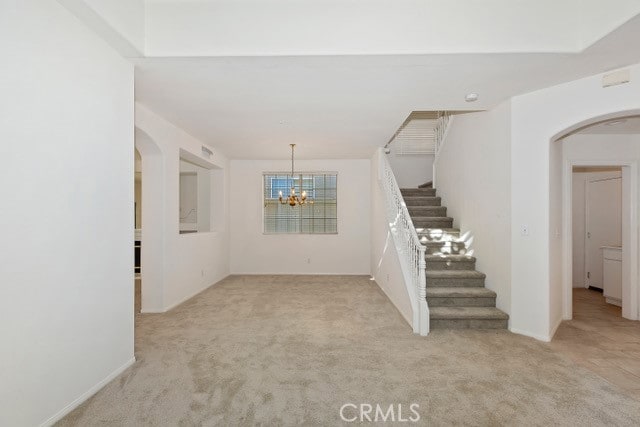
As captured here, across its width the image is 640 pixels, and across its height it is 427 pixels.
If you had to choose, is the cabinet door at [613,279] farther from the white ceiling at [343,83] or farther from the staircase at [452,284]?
the white ceiling at [343,83]

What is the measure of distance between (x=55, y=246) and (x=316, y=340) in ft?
8.52

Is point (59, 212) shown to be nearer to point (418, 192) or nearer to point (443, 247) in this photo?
point (443, 247)

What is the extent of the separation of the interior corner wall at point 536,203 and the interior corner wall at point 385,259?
1.34 metres

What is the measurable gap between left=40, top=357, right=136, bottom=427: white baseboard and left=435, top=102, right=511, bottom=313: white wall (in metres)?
4.31

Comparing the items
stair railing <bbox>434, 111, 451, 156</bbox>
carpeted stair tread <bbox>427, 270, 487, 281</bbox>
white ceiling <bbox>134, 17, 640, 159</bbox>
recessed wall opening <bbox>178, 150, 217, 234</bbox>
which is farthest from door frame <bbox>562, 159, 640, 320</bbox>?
recessed wall opening <bbox>178, 150, 217, 234</bbox>

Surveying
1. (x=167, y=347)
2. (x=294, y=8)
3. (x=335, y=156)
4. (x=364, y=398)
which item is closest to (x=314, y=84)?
(x=294, y=8)

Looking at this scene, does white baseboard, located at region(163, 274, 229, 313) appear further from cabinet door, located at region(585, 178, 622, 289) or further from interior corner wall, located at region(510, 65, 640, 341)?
cabinet door, located at region(585, 178, 622, 289)

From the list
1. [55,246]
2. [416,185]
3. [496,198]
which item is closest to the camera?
[55,246]

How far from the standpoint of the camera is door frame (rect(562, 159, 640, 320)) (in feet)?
13.9

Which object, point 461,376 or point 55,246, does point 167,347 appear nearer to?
point 55,246

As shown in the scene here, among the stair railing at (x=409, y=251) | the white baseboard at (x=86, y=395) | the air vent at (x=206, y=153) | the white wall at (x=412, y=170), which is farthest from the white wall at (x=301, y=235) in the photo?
the white baseboard at (x=86, y=395)

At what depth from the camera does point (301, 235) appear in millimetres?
7719

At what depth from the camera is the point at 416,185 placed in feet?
25.5

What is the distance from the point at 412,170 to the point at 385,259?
10.1 feet
